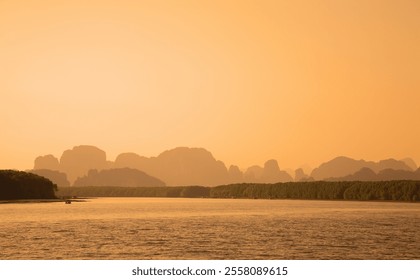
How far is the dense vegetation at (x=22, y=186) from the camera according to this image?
160 metres

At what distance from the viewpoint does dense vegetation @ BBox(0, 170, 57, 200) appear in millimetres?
160250

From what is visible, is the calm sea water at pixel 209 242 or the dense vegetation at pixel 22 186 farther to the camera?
the dense vegetation at pixel 22 186

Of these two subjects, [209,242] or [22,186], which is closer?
[209,242]

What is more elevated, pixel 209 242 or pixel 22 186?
pixel 22 186

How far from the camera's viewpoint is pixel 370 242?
2532 inches

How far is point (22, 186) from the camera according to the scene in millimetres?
166750

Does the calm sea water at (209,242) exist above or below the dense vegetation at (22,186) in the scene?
below
